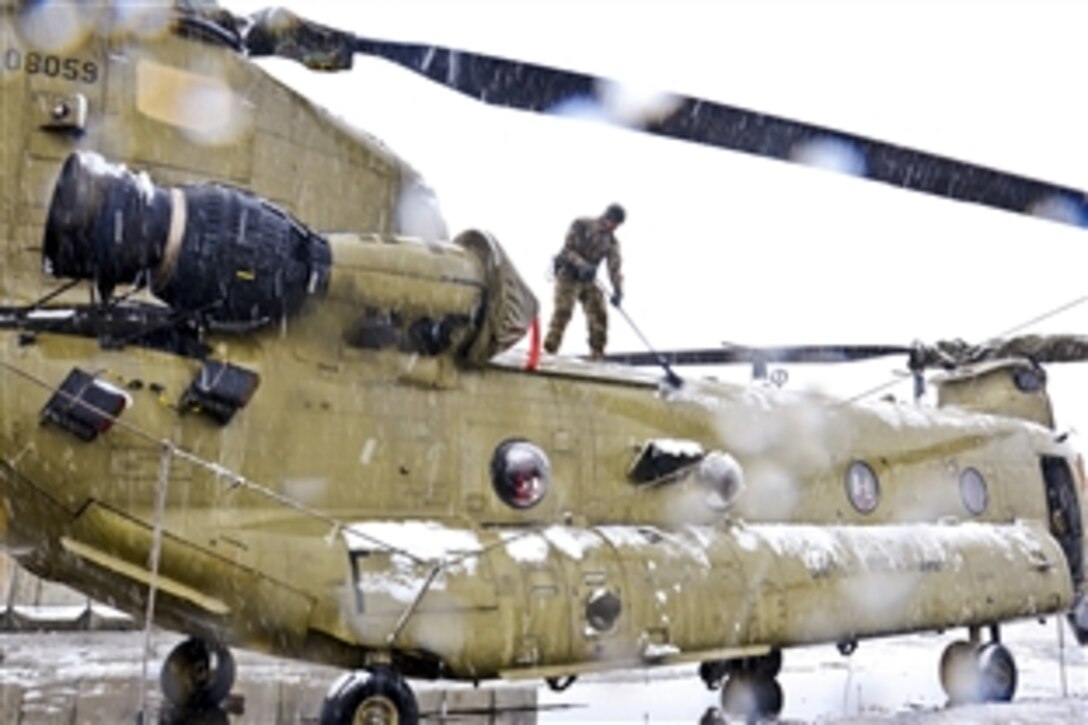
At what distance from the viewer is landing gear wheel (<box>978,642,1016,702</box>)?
917 centimetres

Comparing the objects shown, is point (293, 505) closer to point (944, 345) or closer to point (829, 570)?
point (829, 570)

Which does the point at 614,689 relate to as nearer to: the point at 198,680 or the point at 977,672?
the point at 977,672

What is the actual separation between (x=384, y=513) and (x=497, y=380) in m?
1.20

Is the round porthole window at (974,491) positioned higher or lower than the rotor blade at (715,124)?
lower

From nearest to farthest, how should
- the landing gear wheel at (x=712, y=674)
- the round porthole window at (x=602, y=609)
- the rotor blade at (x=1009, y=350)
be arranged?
the round porthole window at (x=602, y=609), the landing gear wheel at (x=712, y=674), the rotor blade at (x=1009, y=350)

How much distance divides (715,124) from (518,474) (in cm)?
264

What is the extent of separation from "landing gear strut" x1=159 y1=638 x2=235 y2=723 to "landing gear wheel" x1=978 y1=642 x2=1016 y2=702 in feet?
20.2

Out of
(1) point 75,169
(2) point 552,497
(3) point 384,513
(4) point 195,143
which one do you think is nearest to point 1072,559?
(2) point 552,497

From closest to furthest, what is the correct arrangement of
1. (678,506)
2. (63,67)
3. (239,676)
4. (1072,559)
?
(63,67) < (678,506) < (239,676) < (1072,559)

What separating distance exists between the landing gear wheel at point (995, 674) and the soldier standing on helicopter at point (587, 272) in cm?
429

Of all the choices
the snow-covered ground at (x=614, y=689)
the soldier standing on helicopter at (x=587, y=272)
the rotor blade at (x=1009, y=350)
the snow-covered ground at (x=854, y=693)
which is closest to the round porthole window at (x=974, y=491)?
the snow-covered ground at (x=854, y=693)

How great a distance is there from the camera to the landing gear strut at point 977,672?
918cm

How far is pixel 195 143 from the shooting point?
6344mm

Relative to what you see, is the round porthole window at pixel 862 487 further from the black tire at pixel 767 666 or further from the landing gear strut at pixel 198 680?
the landing gear strut at pixel 198 680
